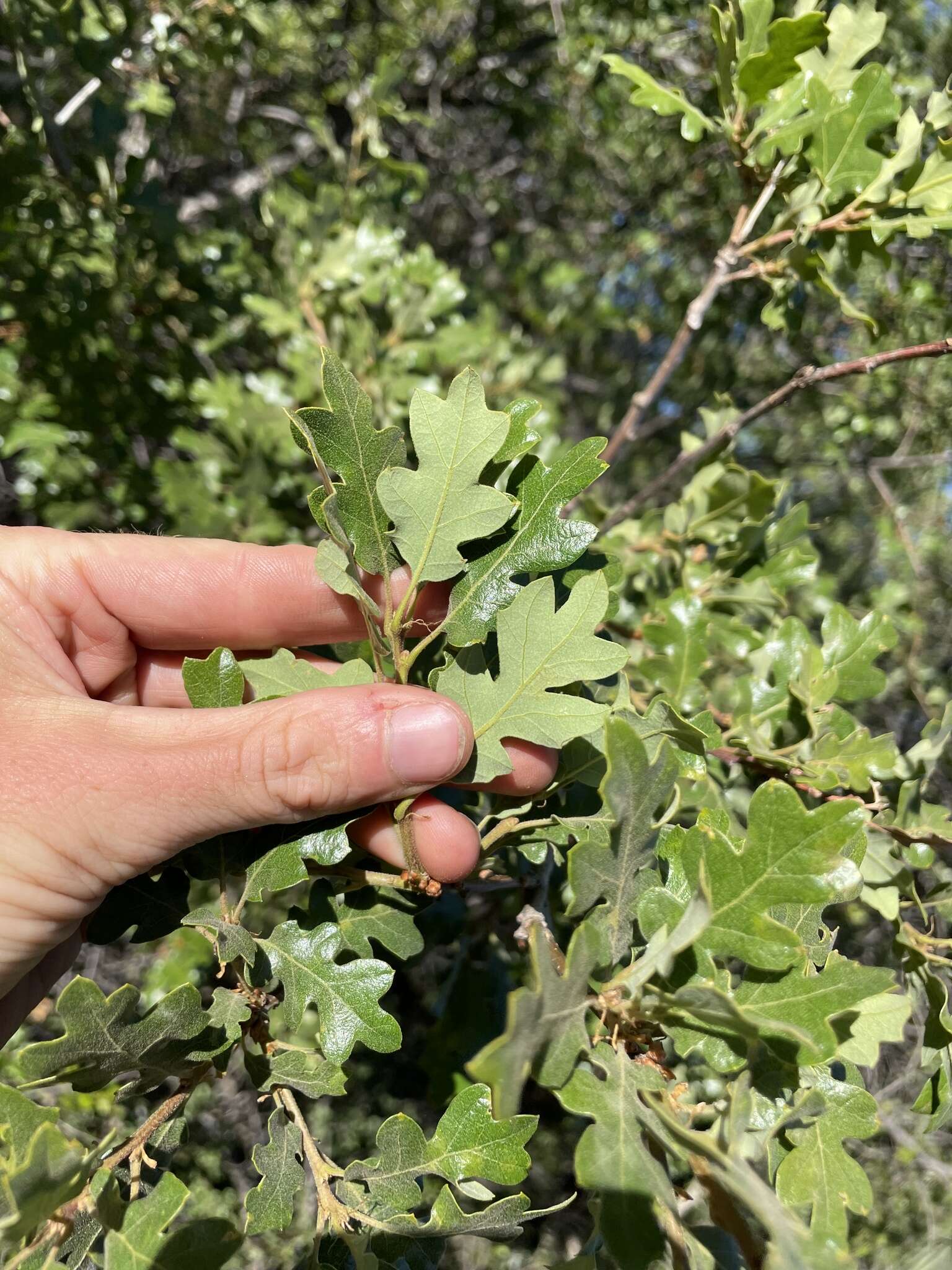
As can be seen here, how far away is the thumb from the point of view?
3.99ft

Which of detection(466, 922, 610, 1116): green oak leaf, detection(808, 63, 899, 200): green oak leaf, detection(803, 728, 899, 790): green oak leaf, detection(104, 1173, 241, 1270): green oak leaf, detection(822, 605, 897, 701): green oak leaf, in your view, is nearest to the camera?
detection(466, 922, 610, 1116): green oak leaf

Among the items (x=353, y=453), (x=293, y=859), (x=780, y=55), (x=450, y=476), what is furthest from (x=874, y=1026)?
(x=780, y=55)

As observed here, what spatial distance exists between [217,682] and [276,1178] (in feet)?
2.39

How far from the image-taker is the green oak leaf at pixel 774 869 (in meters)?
0.96

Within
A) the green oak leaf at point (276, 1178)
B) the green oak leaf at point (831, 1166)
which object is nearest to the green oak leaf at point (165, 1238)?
the green oak leaf at point (276, 1178)

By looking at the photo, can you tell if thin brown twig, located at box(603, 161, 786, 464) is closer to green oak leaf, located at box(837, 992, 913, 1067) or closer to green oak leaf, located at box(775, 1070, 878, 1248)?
green oak leaf, located at box(837, 992, 913, 1067)

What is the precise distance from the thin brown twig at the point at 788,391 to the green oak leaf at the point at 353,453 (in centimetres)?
94

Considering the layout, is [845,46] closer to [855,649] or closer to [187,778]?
[855,649]

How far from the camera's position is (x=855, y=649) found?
1.76m

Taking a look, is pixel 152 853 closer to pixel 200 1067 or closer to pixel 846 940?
pixel 200 1067

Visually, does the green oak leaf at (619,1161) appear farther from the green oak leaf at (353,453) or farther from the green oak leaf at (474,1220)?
the green oak leaf at (353,453)

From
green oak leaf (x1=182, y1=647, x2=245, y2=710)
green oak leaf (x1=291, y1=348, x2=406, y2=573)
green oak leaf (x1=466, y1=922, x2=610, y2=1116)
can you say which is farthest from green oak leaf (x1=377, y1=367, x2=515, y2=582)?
green oak leaf (x1=466, y1=922, x2=610, y2=1116)

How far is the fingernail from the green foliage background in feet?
2.24

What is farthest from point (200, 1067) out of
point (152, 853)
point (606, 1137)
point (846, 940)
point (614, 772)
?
point (846, 940)
